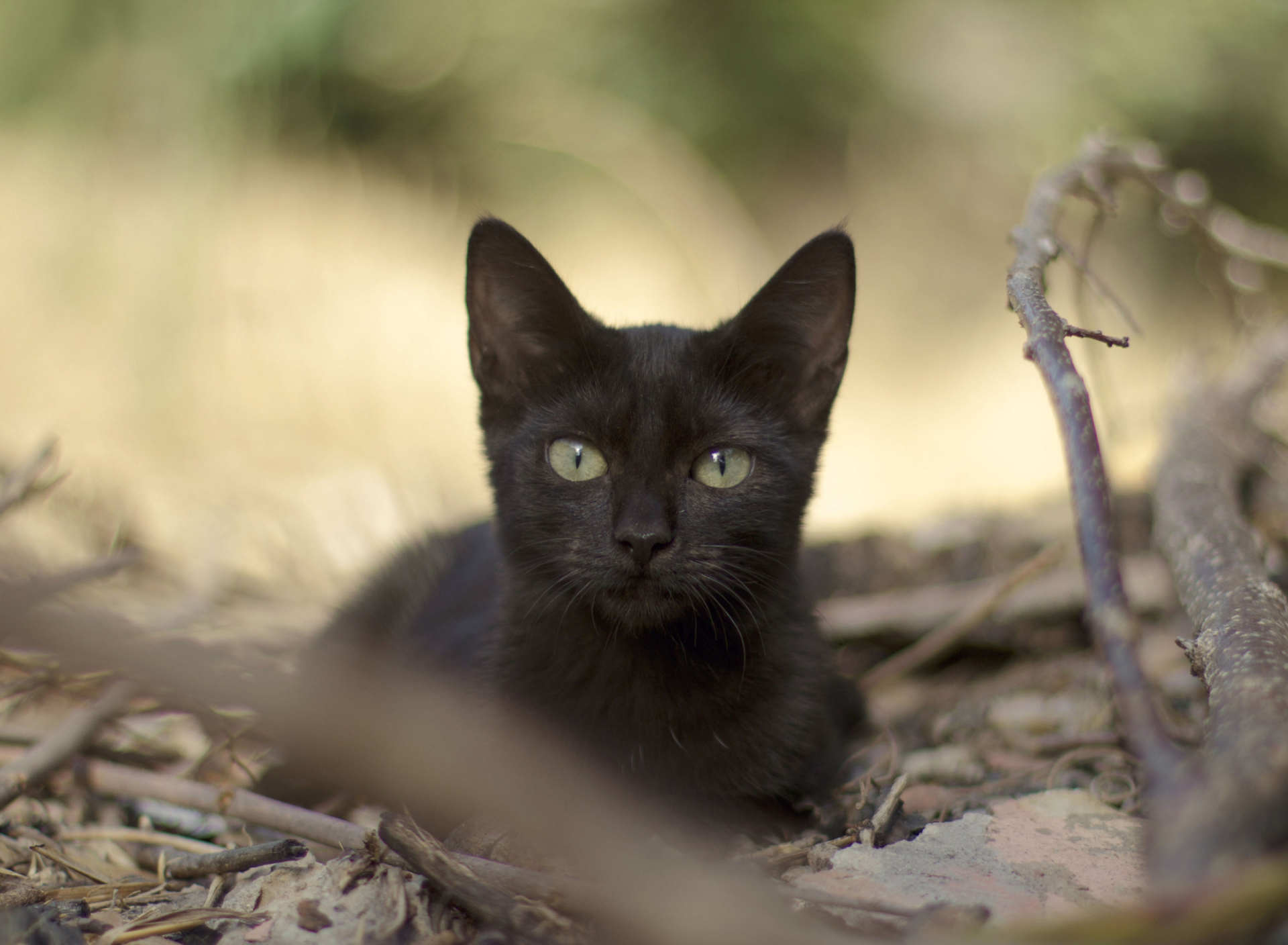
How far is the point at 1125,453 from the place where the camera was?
442 cm

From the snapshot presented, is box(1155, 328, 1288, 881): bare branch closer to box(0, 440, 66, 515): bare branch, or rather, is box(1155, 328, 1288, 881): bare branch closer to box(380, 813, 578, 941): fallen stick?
box(380, 813, 578, 941): fallen stick

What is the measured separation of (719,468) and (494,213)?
14.7 ft

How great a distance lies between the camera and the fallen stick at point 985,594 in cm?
258

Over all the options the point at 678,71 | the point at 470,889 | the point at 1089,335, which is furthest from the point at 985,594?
the point at 678,71

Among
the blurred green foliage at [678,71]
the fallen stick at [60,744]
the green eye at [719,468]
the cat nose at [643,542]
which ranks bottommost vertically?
the fallen stick at [60,744]

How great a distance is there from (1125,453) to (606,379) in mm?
3566

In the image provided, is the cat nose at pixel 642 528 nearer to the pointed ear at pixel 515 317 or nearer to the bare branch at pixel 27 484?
the pointed ear at pixel 515 317

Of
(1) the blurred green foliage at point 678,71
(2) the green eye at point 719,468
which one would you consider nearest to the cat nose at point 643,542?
(2) the green eye at point 719,468

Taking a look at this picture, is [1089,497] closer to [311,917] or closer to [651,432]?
[651,432]

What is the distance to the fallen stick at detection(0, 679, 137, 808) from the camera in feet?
5.58

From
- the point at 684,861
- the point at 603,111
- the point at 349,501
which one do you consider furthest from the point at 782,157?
the point at 684,861

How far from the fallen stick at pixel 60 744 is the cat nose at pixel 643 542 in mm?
984

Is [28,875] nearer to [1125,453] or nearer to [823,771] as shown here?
[823,771]

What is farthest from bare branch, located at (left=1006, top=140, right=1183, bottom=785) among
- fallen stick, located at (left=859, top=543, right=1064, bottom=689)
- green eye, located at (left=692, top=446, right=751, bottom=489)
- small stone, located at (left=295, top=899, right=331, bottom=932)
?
fallen stick, located at (left=859, top=543, right=1064, bottom=689)
